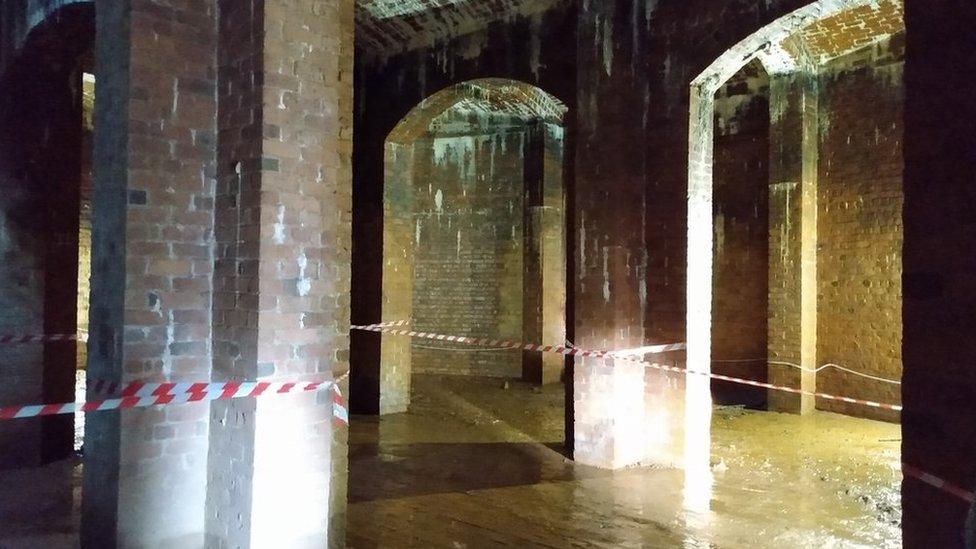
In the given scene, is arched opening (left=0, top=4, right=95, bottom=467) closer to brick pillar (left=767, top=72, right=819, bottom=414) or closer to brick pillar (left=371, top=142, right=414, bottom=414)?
brick pillar (left=371, top=142, right=414, bottom=414)

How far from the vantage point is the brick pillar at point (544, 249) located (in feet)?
39.9

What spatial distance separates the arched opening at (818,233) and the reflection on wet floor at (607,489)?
1.75 feet

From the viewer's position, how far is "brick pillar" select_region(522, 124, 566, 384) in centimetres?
1216

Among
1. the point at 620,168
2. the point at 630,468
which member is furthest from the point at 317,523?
the point at 620,168

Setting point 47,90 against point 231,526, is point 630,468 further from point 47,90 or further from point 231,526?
point 47,90

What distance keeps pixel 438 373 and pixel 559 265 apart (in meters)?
3.10

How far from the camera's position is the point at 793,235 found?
31.0ft

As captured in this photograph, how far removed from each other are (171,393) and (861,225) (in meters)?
8.82

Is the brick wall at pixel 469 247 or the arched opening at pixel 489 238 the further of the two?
the brick wall at pixel 469 247

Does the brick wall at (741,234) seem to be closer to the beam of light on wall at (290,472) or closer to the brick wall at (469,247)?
the brick wall at (469,247)

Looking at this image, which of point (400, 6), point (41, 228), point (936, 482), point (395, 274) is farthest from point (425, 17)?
point (936, 482)

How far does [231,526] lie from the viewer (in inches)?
145

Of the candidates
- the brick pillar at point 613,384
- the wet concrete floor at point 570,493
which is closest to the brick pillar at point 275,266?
the wet concrete floor at point 570,493

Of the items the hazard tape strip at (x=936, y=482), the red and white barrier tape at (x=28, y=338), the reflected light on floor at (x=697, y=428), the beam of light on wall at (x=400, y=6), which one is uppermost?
the beam of light on wall at (x=400, y=6)
